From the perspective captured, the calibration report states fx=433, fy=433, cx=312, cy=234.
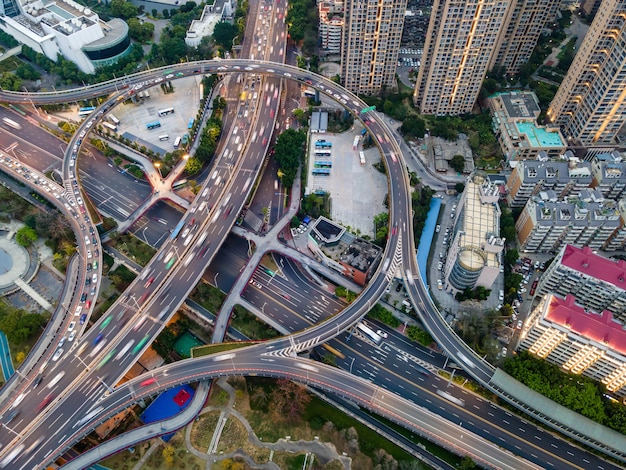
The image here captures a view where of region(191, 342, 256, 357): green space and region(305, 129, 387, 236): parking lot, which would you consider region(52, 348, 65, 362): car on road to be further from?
region(305, 129, 387, 236): parking lot

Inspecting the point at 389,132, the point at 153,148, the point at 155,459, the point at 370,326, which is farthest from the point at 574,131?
the point at 155,459

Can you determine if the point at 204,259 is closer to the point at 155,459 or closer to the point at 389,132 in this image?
the point at 155,459

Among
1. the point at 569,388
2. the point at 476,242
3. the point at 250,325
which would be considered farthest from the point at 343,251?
the point at 569,388

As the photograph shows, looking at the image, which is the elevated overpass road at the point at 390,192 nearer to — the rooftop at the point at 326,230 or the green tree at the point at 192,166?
the rooftop at the point at 326,230

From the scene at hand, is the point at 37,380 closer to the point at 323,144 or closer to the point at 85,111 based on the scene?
the point at 85,111

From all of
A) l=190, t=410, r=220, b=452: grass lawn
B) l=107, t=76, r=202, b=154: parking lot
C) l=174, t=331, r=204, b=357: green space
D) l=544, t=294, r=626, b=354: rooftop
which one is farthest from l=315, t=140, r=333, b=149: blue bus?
l=190, t=410, r=220, b=452: grass lawn

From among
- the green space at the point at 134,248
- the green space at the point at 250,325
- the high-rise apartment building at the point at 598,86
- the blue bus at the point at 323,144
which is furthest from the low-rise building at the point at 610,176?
the green space at the point at 134,248
